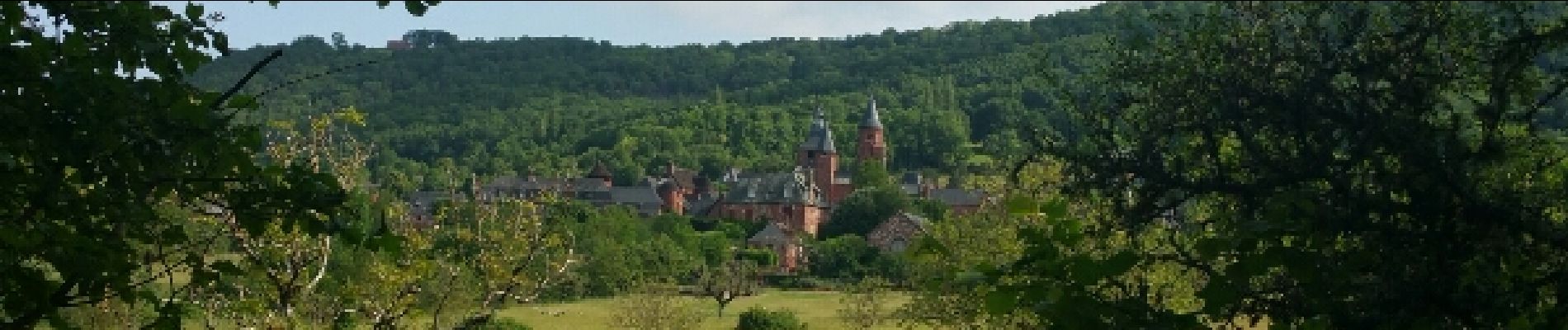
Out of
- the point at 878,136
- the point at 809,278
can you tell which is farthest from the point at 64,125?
the point at 878,136

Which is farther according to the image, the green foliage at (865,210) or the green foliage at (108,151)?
the green foliage at (865,210)

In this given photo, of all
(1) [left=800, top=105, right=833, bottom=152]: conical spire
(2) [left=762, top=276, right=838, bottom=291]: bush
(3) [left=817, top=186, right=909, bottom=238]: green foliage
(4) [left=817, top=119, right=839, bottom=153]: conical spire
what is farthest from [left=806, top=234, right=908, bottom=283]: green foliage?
(1) [left=800, top=105, right=833, bottom=152]: conical spire

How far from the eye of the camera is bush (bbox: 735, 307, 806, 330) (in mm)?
45219

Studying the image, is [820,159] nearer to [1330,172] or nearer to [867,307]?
[867,307]

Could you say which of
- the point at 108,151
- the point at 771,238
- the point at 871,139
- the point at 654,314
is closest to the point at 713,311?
the point at 654,314

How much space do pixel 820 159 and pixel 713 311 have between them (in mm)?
68175

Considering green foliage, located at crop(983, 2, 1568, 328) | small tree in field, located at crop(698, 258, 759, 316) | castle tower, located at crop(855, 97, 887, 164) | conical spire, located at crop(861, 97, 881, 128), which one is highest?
green foliage, located at crop(983, 2, 1568, 328)

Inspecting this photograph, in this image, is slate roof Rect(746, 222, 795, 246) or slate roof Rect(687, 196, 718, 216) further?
slate roof Rect(687, 196, 718, 216)

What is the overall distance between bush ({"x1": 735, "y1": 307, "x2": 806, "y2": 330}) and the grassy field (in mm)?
1323

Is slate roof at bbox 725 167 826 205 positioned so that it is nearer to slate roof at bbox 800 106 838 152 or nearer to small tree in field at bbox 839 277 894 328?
slate roof at bbox 800 106 838 152

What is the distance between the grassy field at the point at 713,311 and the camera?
5066 cm

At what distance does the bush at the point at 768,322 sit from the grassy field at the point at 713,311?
132cm

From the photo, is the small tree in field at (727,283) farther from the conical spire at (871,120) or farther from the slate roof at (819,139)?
the conical spire at (871,120)

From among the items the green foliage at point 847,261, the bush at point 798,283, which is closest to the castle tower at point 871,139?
the green foliage at point 847,261
